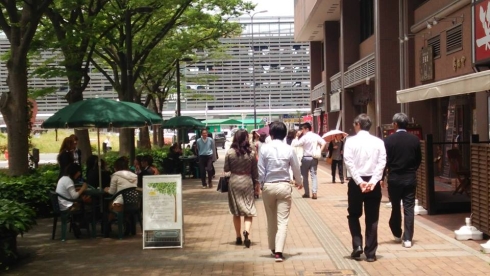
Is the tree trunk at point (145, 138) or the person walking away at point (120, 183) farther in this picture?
the tree trunk at point (145, 138)

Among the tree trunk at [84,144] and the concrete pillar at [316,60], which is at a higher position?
the concrete pillar at [316,60]

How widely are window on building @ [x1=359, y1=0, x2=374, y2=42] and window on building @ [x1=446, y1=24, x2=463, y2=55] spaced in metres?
10.5

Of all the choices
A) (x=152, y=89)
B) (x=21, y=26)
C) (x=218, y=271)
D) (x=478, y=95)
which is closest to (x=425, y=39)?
(x=478, y=95)

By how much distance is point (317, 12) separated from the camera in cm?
3631

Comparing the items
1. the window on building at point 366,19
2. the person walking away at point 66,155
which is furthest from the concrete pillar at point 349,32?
the person walking away at point 66,155

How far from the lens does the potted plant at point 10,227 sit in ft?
29.8

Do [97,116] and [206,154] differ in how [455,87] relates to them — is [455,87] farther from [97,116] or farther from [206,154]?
[206,154]

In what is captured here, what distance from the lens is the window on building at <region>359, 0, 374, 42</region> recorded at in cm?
3000

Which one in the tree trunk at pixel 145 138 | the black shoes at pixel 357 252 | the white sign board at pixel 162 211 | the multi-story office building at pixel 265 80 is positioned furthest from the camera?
the multi-story office building at pixel 265 80

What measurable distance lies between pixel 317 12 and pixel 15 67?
23.3 metres

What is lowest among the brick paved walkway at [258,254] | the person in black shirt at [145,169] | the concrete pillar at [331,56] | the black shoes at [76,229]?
the brick paved walkway at [258,254]

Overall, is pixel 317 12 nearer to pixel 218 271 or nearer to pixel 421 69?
pixel 421 69

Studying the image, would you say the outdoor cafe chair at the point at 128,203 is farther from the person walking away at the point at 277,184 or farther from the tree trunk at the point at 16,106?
the tree trunk at the point at 16,106

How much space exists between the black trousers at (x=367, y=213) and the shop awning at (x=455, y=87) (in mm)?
1896
